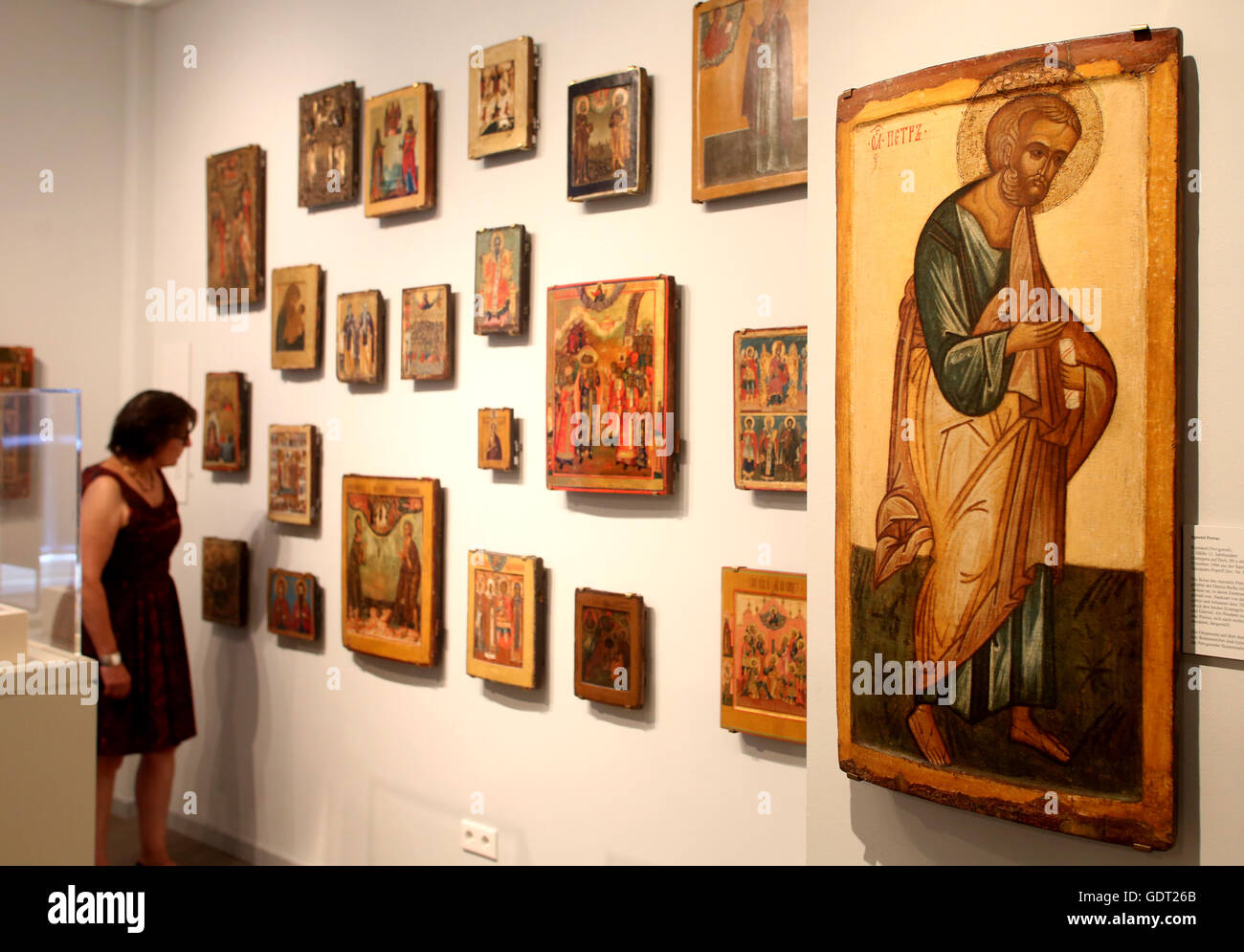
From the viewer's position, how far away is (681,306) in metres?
3.09

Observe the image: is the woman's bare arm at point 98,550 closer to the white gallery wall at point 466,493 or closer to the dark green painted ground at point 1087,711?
the white gallery wall at point 466,493

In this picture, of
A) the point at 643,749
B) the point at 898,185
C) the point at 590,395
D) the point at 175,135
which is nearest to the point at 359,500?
the point at 590,395

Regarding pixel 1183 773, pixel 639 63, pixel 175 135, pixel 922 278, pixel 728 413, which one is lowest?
pixel 1183 773

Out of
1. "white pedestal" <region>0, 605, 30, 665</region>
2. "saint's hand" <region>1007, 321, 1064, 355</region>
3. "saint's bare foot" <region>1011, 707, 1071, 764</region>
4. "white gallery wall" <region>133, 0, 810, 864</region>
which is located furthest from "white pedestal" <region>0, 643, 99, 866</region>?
"saint's hand" <region>1007, 321, 1064, 355</region>

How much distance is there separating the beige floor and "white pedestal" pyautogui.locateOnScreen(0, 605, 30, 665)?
2.41 m

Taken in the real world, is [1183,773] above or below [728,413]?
below

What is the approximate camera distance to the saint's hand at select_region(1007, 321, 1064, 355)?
184 cm

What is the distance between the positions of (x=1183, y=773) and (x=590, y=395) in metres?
1.93

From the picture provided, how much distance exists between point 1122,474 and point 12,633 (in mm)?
2444

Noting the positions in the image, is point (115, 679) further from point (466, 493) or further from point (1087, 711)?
point (1087, 711)

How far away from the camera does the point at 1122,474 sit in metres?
1.79
